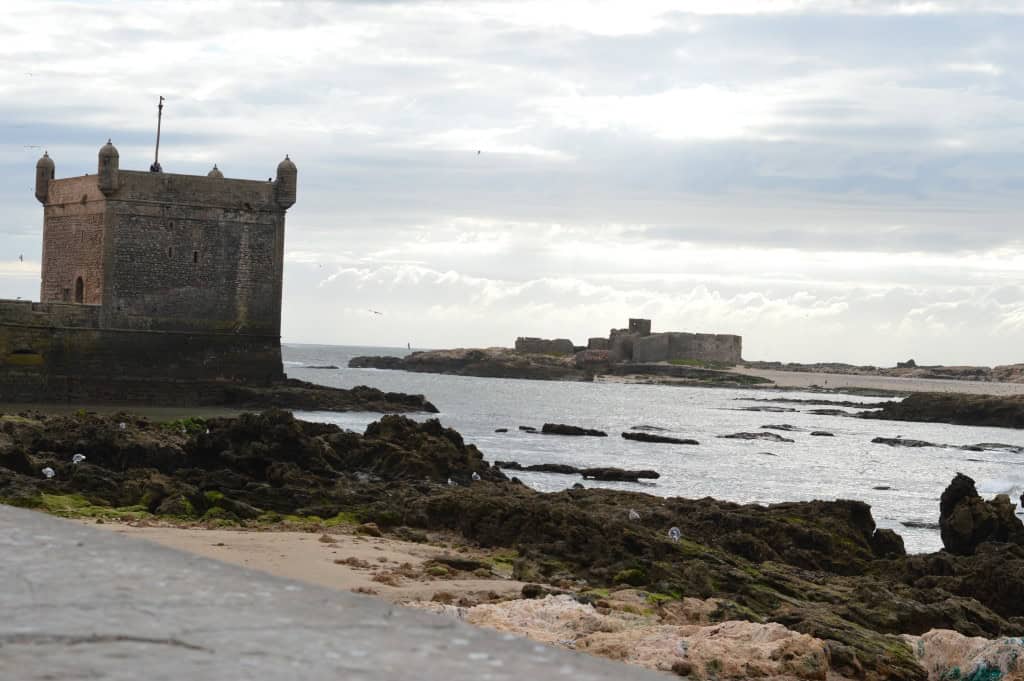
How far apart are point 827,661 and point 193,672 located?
6516 millimetres

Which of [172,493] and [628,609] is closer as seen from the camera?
[628,609]

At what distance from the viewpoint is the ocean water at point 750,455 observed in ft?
85.9

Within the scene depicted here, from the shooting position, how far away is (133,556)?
269cm

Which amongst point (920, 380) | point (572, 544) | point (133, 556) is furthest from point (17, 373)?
point (920, 380)

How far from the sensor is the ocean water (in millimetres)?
26188

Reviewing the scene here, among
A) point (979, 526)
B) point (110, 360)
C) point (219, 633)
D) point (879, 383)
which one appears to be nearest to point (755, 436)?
point (110, 360)

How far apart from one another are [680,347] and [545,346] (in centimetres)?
1234

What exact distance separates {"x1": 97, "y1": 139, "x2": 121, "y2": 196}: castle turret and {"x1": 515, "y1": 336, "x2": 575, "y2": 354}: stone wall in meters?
69.0

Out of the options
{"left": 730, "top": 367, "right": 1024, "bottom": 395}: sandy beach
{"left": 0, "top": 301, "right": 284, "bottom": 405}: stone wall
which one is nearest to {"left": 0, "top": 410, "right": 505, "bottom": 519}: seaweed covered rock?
{"left": 0, "top": 301, "right": 284, "bottom": 405}: stone wall

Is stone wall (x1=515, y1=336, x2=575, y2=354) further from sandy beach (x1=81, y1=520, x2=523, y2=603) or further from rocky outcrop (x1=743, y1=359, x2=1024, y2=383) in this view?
sandy beach (x1=81, y1=520, x2=523, y2=603)

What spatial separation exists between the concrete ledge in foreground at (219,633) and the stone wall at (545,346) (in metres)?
103

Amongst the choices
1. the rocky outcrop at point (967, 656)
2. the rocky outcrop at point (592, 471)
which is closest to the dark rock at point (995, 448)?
the rocky outcrop at point (592, 471)

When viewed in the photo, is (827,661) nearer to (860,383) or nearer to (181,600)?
(181,600)

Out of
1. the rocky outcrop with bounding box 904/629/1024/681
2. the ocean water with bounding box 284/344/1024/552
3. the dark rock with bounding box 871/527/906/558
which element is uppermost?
the rocky outcrop with bounding box 904/629/1024/681
